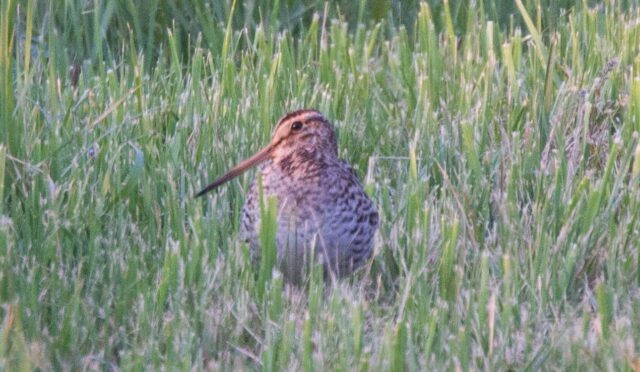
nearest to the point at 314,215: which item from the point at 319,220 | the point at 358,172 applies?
the point at 319,220

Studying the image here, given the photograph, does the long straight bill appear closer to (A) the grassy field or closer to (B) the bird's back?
(A) the grassy field

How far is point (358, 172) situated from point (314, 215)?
0.93 metres

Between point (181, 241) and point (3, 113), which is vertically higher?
point (3, 113)

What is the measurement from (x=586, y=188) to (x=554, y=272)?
0.60 metres

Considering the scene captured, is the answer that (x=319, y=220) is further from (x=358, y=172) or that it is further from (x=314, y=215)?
(x=358, y=172)

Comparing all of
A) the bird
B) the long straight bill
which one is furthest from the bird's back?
the long straight bill

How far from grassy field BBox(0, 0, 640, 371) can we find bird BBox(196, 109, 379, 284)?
0.08 meters

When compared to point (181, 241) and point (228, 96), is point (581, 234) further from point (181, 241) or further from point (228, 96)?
point (228, 96)

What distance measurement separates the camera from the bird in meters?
3.89

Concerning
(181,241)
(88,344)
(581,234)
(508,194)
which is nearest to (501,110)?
(508,194)

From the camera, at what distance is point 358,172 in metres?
4.84

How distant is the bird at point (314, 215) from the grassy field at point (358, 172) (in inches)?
3.3

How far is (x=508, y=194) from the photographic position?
4285mm

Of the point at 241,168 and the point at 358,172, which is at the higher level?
the point at 241,168
